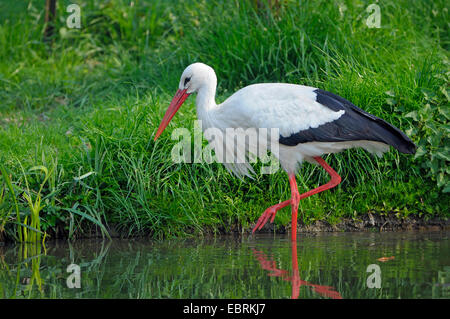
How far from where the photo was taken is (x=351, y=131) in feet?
18.6

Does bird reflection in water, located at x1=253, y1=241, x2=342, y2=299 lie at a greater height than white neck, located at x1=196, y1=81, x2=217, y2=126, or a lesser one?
lesser

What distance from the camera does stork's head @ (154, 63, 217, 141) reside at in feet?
20.0

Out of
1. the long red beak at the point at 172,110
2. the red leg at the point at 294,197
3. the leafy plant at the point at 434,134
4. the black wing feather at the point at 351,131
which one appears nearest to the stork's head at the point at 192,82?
the long red beak at the point at 172,110

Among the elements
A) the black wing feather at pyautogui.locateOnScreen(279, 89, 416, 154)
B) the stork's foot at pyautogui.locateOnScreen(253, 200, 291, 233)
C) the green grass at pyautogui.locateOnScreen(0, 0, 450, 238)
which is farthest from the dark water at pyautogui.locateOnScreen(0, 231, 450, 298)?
the black wing feather at pyautogui.locateOnScreen(279, 89, 416, 154)

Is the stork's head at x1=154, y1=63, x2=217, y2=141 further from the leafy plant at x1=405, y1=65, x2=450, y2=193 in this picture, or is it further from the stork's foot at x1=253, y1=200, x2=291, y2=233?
the leafy plant at x1=405, y1=65, x2=450, y2=193

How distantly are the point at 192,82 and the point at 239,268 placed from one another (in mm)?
1814

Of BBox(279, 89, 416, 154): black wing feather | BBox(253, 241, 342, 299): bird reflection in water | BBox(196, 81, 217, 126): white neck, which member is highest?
BBox(196, 81, 217, 126): white neck

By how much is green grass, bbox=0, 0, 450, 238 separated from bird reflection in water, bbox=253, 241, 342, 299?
0.88m

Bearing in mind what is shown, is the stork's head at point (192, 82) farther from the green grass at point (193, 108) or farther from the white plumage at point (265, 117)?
the green grass at point (193, 108)

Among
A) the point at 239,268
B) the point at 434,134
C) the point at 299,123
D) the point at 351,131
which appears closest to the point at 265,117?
the point at 299,123

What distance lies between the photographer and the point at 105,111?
278 inches

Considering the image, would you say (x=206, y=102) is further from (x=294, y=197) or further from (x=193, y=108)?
(x=193, y=108)

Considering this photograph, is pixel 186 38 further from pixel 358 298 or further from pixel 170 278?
pixel 358 298

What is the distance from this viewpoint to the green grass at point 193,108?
240 inches
